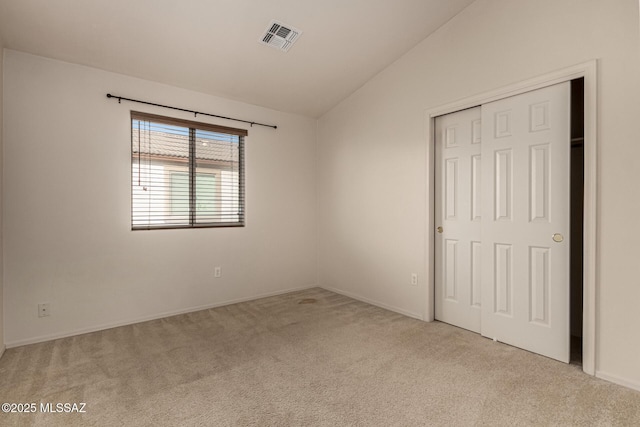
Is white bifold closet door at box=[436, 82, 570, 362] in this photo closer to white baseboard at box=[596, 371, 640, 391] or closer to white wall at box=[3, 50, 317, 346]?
white baseboard at box=[596, 371, 640, 391]

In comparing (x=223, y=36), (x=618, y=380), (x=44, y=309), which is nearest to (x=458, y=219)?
(x=618, y=380)

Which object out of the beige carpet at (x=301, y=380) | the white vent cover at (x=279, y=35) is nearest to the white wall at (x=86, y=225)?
the beige carpet at (x=301, y=380)

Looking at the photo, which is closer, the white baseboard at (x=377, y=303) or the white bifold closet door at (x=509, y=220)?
the white bifold closet door at (x=509, y=220)

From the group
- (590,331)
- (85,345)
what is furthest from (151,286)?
(590,331)

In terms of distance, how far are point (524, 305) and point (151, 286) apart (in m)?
3.60

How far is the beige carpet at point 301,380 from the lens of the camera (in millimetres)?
1845

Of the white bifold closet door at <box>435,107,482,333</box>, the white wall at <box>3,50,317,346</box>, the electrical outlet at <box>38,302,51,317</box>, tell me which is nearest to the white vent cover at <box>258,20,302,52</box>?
the white wall at <box>3,50,317,346</box>

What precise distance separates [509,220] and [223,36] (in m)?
3.02

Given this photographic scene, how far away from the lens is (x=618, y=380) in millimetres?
2162

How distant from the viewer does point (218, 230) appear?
3.96 m

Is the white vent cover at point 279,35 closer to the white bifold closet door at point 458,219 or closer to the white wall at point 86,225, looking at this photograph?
the white wall at point 86,225

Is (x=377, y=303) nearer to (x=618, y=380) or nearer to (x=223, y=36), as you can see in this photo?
(x=618, y=380)

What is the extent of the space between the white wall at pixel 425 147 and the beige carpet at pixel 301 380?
1.71ft

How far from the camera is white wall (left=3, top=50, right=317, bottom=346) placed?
9.21 ft
